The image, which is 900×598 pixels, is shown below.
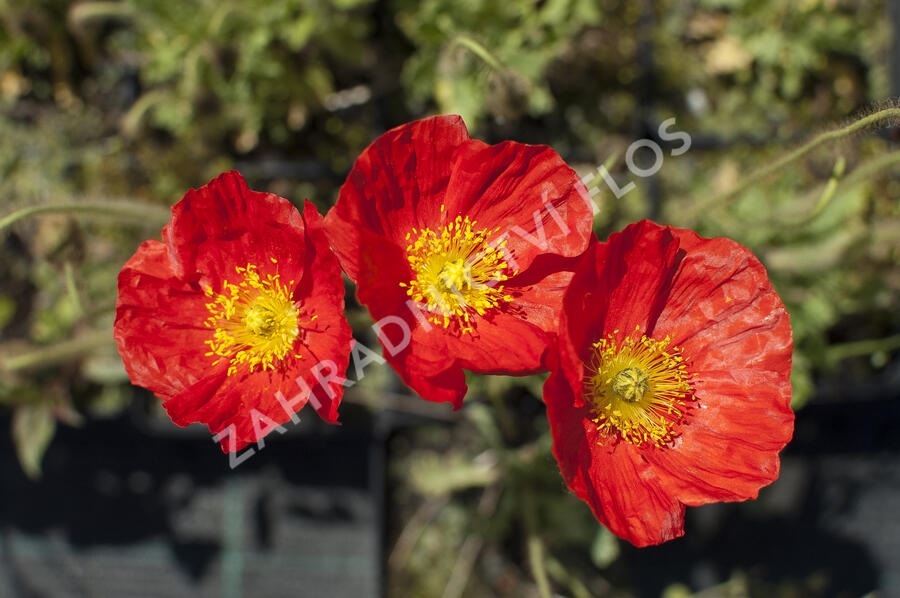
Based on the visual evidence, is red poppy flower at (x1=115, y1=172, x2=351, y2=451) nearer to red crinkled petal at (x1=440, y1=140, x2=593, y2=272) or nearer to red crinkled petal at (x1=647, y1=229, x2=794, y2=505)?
red crinkled petal at (x1=440, y1=140, x2=593, y2=272)

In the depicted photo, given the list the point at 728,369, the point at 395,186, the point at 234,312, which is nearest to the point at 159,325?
the point at 234,312

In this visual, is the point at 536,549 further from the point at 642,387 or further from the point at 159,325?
the point at 159,325

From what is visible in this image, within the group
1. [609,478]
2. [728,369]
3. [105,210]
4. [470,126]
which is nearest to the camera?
[609,478]

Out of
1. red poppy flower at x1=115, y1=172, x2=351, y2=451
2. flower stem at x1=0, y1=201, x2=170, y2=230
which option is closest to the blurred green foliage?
flower stem at x1=0, y1=201, x2=170, y2=230

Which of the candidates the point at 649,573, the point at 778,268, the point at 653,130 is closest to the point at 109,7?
the point at 653,130

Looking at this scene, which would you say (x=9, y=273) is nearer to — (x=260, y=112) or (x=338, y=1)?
(x=260, y=112)

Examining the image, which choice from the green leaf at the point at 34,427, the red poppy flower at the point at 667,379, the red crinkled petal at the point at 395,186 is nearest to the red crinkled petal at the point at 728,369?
the red poppy flower at the point at 667,379
